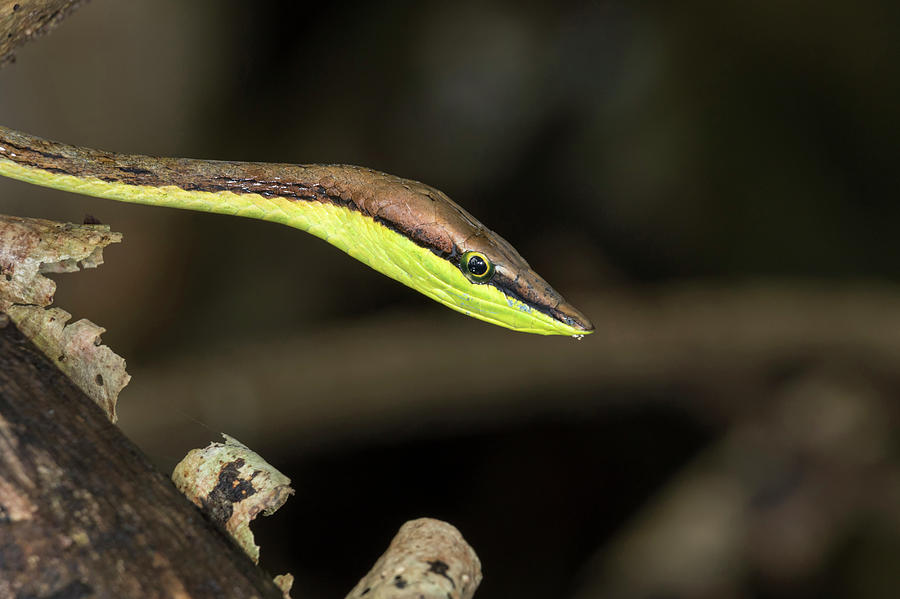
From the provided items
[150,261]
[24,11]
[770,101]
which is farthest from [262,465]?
[770,101]

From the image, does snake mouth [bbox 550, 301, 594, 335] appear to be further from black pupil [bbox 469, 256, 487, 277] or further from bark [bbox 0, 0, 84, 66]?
bark [bbox 0, 0, 84, 66]

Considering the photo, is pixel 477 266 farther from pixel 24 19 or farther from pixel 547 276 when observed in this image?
pixel 547 276

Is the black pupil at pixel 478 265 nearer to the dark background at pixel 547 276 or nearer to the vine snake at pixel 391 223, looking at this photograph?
the vine snake at pixel 391 223

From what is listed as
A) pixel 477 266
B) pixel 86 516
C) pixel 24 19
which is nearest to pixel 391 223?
pixel 477 266

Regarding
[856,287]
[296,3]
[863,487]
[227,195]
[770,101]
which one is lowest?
[227,195]

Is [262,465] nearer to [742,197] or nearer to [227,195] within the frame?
[227,195]
